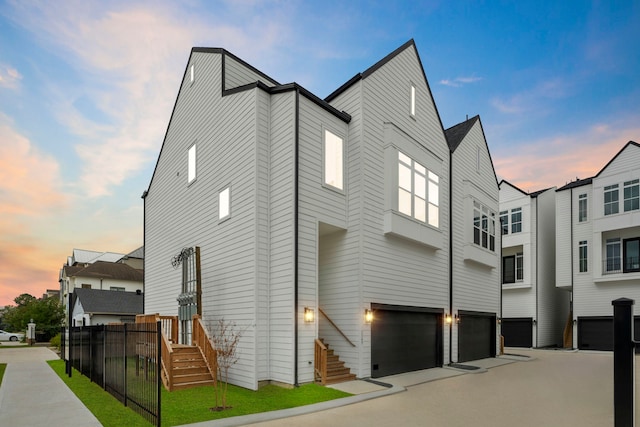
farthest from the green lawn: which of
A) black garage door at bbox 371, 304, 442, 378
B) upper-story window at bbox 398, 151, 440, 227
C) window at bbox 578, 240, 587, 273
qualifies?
window at bbox 578, 240, 587, 273

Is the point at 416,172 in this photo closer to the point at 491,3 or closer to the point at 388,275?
the point at 388,275

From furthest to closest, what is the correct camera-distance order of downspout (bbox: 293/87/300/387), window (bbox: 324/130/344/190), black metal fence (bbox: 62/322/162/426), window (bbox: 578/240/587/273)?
window (bbox: 578/240/587/273)
window (bbox: 324/130/344/190)
downspout (bbox: 293/87/300/387)
black metal fence (bbox: 62/322/162/426)

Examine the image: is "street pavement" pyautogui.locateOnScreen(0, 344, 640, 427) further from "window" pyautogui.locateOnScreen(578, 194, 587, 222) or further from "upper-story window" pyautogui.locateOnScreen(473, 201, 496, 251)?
"window" pyautogui.locateOnScreen(578, 194, 587, 222)

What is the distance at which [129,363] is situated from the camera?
9.43 meters

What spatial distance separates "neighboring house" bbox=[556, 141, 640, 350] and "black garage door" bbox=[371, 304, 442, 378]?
48.3 feet

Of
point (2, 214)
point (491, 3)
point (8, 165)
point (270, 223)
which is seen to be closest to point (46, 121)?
point (8, 165)

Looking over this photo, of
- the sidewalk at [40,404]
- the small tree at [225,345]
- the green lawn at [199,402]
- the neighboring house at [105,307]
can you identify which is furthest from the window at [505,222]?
the neighboring house at [105,307]

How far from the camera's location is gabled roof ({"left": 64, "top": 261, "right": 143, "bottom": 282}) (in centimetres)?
4294

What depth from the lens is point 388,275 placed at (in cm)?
1360

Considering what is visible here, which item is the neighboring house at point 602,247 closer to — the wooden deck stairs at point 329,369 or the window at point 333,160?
the wooden deck stairs at point 329,369

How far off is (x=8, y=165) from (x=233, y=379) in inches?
529

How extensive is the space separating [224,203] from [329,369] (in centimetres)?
569

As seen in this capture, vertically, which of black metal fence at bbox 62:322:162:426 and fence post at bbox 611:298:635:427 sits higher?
fence post at bbox 611:298:635:427

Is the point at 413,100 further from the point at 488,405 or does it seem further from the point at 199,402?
the point at 199,402
